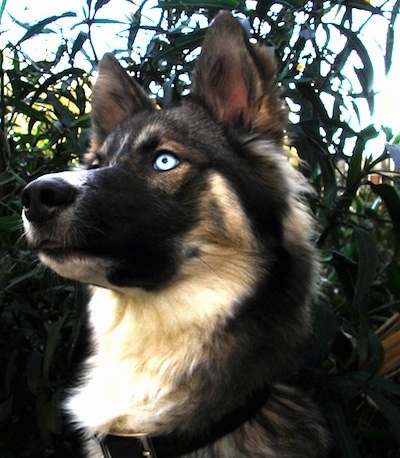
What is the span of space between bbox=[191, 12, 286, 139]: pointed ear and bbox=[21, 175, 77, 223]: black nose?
29.2 inches

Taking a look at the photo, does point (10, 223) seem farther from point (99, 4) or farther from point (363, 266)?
point (363, 266)

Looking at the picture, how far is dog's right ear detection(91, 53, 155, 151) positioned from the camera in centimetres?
258

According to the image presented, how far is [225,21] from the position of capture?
2117 millimetres

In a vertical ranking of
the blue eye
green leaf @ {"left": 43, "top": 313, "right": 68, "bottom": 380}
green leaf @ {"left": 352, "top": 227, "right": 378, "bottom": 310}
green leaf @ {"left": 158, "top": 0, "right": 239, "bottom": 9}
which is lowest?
green leaf @ {"left": 43, "top": 313, "right": 68, "bottom": 380}

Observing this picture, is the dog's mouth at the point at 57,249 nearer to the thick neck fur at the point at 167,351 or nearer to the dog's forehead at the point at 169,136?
the thick neck fur at the point at 167,351

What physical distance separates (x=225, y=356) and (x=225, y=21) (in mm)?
1130

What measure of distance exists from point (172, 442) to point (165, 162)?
0.93 meters

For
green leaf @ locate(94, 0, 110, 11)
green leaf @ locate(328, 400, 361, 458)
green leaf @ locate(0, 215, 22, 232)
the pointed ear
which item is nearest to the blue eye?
the pointed ear

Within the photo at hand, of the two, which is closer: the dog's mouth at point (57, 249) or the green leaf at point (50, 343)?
the dog's mouth at point (57, 249)

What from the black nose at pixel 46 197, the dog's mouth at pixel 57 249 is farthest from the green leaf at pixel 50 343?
the black nose at pixel 46 197

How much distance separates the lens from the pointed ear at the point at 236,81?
7.11 ft

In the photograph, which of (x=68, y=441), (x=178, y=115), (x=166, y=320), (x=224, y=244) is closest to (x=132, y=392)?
(x=166, y=320)

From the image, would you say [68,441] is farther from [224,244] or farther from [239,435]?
[224,244]

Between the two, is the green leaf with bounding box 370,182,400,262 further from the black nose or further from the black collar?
the black nose
